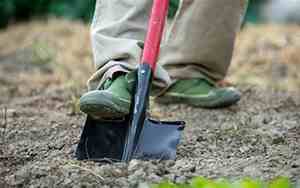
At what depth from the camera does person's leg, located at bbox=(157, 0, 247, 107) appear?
10.0 ft

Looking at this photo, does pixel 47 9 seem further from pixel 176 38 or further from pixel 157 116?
pixel 157 116

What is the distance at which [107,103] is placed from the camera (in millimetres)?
2316

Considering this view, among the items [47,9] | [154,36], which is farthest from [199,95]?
[47,9]

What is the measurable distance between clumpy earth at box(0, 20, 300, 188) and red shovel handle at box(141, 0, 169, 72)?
0.31m

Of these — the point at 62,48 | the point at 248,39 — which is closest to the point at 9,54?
the point at 62,48

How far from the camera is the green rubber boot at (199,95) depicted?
10.2 feet

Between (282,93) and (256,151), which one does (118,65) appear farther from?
(282,93)

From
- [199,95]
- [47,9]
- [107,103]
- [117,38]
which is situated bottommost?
[47,9]

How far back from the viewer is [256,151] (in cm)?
234

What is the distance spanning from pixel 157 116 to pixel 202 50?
0.35 meters

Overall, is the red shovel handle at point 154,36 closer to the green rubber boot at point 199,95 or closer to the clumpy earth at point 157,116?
the clumpy earth at point 157,116

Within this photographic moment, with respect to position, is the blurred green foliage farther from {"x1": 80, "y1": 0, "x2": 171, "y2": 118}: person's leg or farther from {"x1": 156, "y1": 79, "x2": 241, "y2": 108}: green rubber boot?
{"x1": 80, "y1": 0, "x2": 171, "y2": 118}: person's leg

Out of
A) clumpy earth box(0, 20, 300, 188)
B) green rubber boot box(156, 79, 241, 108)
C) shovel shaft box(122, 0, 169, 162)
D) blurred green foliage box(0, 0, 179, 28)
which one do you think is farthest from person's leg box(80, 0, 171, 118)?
blurred green foliage box(0, 0, 179, 28)

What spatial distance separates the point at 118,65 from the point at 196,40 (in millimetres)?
670
